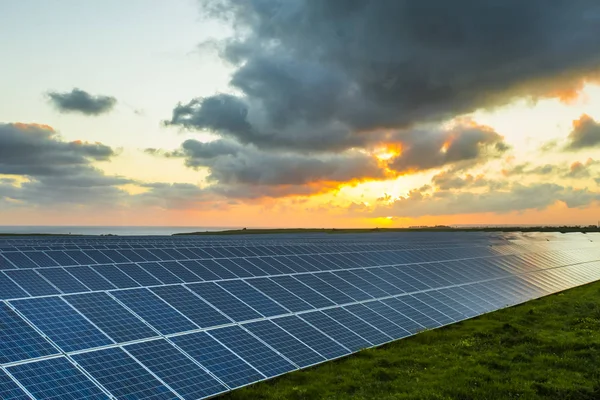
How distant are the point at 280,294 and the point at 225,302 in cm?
408

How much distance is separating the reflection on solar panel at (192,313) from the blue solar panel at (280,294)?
116mm

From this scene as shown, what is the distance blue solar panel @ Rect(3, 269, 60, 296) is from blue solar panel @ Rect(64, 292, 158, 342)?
1.02 m

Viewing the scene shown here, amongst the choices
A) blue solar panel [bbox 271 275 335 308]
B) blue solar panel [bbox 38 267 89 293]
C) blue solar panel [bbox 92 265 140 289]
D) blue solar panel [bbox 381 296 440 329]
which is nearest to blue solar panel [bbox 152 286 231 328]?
blue solar panel [bbox 92 265 140 289]

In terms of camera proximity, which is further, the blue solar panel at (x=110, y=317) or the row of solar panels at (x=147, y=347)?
the blue solar panel at (x=110, y=317)

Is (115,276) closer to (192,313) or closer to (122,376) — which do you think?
(192,313)

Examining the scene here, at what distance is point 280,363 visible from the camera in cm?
1941

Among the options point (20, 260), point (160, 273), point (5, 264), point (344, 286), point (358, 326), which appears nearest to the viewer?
point (5, 264)

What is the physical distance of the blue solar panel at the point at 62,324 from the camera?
54.4 ft

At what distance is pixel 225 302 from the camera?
23688mm

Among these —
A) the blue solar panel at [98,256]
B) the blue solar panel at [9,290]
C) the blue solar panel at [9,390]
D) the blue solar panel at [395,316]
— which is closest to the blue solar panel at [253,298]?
the blue solar panel at [395,316]

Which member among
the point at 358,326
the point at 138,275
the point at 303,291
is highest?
the point at 138,275

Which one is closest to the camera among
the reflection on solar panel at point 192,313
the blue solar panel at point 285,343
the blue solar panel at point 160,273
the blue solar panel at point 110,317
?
the reflection on solar panel at point 192,313

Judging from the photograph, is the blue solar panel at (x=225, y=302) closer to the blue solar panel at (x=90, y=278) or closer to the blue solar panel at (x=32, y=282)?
the blue solar panel at (x=90, y=278)

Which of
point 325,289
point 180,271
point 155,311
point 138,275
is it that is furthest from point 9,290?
point 325,289
